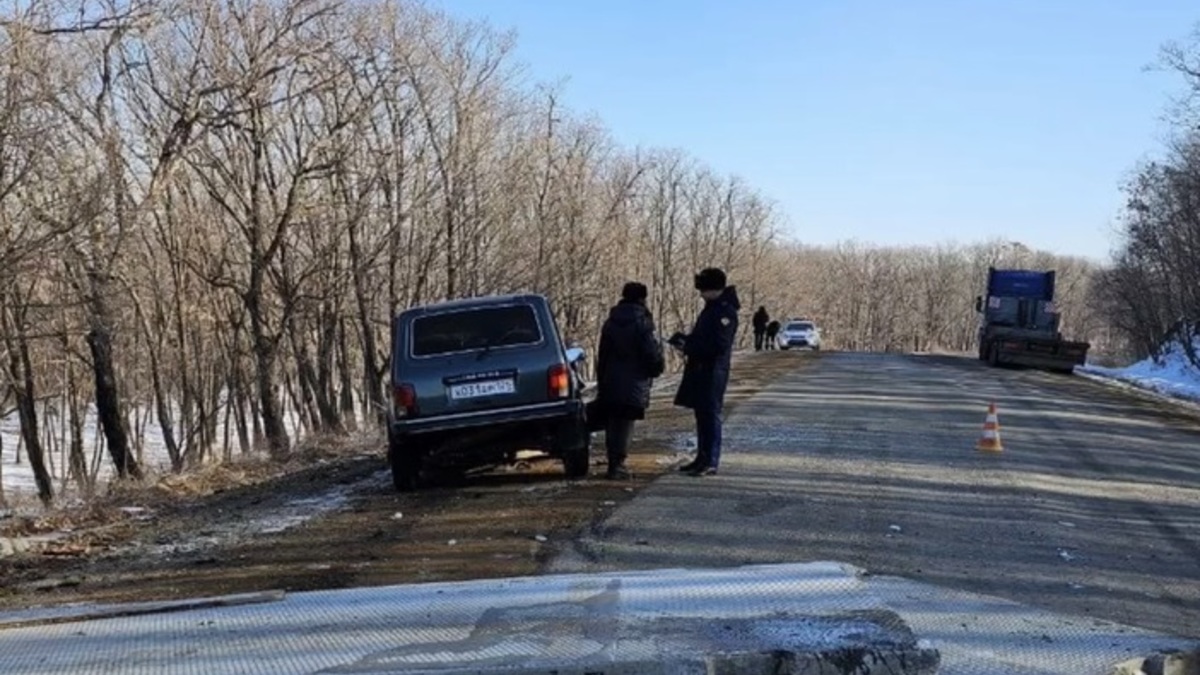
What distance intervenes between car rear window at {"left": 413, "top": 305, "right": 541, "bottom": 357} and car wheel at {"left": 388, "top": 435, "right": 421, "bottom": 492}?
854 mm

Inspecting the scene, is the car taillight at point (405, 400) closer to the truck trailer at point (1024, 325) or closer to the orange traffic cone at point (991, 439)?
the orange traffic cone at point (991, 439)

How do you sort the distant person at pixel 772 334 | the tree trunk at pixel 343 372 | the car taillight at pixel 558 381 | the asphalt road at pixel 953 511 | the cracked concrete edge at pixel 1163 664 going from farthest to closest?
the distant person at pixel 772 334 → the tree trunk at pixel 343 372 → the car taillight at pixel 558 381 → the asphalt road at pixel 953 511 → the cracked concrete edge at pixel 1163 664

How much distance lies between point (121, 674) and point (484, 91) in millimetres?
35202

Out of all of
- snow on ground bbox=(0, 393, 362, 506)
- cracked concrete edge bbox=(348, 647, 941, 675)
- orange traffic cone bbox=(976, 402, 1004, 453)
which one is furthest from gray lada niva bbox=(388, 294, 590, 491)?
snow on ground bbox=(0, 393, 362, 506)

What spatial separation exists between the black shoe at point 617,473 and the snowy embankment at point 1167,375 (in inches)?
812

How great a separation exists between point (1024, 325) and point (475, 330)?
1149 inches

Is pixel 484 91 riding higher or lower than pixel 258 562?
higher

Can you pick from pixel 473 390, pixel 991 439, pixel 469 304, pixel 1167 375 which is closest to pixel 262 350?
pixel 469 304

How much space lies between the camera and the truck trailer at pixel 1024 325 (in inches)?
1329

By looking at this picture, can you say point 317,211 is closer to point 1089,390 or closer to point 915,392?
point 915,392

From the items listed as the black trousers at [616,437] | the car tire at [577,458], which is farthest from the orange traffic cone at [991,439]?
the car tire at [577,458]

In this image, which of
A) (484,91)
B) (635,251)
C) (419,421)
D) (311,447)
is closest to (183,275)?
(484,91)

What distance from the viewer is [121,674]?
134 inches

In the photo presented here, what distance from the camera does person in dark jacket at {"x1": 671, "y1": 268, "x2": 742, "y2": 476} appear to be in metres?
10.3
